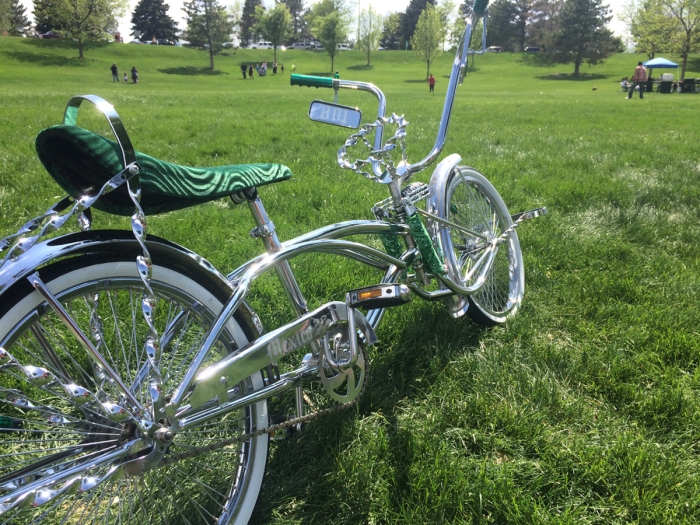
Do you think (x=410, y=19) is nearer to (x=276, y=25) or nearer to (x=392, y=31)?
(x=392, y=31)

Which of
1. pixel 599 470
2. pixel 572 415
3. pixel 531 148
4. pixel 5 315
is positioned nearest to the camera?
pixel 5 315

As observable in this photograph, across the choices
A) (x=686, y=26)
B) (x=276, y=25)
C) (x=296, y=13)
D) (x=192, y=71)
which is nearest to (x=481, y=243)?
(x=192, y=71)

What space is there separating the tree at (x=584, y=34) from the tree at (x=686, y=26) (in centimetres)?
953

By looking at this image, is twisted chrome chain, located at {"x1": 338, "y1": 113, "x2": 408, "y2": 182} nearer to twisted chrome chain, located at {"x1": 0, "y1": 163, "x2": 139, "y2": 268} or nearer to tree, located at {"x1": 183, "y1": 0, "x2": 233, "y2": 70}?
twisted chrome chain, located at {"x1": 0, "y1": 163, "x2": 139, "y2": 268}

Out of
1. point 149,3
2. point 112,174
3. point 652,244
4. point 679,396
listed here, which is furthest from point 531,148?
point 149,3

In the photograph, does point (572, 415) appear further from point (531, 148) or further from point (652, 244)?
point (531, 148)

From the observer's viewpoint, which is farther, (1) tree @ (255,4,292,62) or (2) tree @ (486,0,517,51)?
(2) tree @ (486,0,517,51)

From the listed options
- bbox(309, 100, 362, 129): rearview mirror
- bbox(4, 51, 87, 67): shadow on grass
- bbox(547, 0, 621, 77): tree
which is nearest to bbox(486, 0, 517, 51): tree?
bbox(547, 0, 621, 77): tree

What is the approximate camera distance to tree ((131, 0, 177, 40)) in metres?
68.9

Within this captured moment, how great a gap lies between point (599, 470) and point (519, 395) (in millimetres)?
497

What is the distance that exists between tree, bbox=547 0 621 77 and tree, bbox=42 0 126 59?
4749cm

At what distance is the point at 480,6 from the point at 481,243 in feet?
4.14

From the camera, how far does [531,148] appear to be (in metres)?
8.00

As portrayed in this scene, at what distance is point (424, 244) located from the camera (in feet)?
7.44
